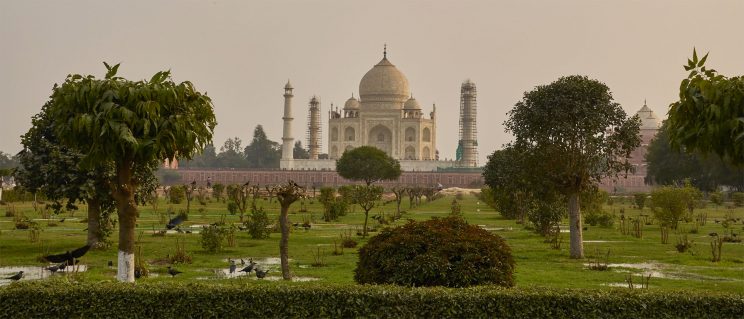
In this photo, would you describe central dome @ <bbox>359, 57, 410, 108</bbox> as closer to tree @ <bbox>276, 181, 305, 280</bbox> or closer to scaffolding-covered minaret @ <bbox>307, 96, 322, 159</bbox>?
scaffolding-covered minaret @ <bbox>307, 96, 322, 159</bbox>

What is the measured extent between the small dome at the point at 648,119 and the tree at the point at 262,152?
4959cm

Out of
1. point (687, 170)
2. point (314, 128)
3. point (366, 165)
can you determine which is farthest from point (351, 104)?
point (687, 170)

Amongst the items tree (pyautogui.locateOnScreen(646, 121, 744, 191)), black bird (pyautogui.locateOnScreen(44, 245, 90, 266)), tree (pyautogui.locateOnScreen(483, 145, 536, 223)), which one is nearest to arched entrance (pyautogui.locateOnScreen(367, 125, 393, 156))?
tree (pyautogui.locateOnScreen(646, 121, 744, 191))

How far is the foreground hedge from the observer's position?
32.9 feet

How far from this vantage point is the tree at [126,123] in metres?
12.8

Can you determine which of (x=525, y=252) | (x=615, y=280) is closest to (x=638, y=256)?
(x=525, y=252)

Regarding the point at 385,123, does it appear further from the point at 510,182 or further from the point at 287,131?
the point at 510,182

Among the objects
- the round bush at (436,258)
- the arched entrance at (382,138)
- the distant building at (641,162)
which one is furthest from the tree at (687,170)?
the round bush at (436,258)

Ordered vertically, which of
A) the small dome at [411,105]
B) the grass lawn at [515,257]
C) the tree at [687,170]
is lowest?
Result: the grass lawn at [515,257]

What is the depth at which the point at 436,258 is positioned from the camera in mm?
11555

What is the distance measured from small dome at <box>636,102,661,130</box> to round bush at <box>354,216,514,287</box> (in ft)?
370

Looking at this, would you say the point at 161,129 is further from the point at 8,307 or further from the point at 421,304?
the point at 421,304

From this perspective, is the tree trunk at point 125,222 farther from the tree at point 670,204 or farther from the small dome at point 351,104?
the small dome at point 351,104

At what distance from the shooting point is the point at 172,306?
1025 centimetres
